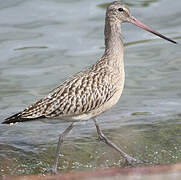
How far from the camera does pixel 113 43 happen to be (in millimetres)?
10516

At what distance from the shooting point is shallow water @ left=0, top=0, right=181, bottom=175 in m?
10.9

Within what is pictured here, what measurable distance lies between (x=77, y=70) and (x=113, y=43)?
5.05 m

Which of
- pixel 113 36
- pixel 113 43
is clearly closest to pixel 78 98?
pixel 113 43

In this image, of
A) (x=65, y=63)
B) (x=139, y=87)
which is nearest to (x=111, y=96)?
(x=139, y=87)

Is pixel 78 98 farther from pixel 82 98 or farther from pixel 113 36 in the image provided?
pixel 113 36

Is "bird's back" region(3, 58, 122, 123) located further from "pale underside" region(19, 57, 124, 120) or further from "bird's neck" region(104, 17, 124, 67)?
"bird's neck" region(104, 17, 124, 67)

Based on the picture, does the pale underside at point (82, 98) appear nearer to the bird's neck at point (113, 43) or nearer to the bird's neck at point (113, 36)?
the bird's neck at point (113, 43)

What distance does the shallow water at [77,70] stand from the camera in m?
10.9

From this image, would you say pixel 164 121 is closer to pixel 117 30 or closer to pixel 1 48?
pixel 117 30

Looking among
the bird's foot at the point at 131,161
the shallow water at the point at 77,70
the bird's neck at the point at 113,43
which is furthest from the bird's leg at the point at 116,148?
the bird's neck at the point at 113,43

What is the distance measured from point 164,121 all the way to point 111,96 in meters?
2.65

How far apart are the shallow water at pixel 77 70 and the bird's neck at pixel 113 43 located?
62.9 inches

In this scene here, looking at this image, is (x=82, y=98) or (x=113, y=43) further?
(x=113, y=43)

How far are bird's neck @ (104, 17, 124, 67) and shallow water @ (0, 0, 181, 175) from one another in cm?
160
